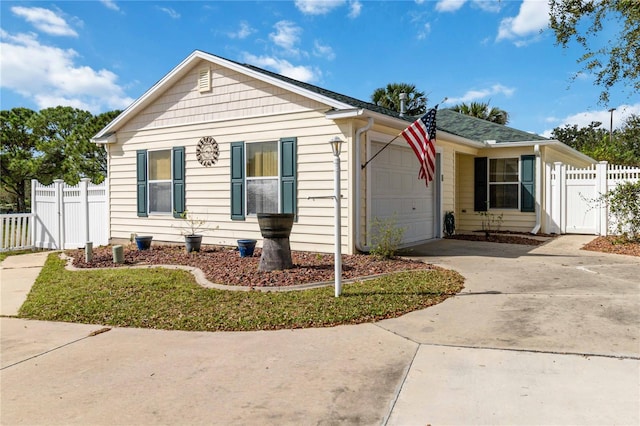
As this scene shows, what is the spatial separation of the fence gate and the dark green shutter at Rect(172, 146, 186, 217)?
8.74 feet

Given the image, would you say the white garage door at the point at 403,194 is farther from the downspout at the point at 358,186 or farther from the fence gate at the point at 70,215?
the fence gate at the point at 70,215

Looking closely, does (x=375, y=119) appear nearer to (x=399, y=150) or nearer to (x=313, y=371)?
(x=399, y=150)

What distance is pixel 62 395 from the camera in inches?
118

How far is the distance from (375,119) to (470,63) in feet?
25.9

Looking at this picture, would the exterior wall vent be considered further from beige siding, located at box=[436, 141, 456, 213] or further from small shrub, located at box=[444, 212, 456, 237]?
small shrub, located at box=[444, 212, 456, 237]

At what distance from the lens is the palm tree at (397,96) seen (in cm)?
2045

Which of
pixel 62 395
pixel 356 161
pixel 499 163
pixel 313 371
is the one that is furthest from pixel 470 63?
pixel 62 395

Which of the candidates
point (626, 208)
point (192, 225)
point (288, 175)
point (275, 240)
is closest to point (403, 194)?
point (288, 175)

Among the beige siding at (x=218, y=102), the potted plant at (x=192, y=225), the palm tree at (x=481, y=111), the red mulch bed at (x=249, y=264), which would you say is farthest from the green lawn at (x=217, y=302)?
the palm tree at (x=481, y=111)

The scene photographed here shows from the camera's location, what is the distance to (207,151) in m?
10.3

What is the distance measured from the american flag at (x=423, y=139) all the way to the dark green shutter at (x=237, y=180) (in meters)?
4.14

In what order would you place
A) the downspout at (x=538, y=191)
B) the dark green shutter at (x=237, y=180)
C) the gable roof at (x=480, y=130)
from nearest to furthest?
the dark green shutter at (x=237, y=180)
the downspout at (x=538, y=191)
the gable roof at (x=480, y=130)

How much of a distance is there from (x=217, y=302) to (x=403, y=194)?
5953 millimetres

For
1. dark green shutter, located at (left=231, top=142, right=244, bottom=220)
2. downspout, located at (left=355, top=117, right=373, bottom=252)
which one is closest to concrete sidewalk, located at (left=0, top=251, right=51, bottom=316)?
dark green shutter, located at (left=231, top=142, right=244, bottom=220)
